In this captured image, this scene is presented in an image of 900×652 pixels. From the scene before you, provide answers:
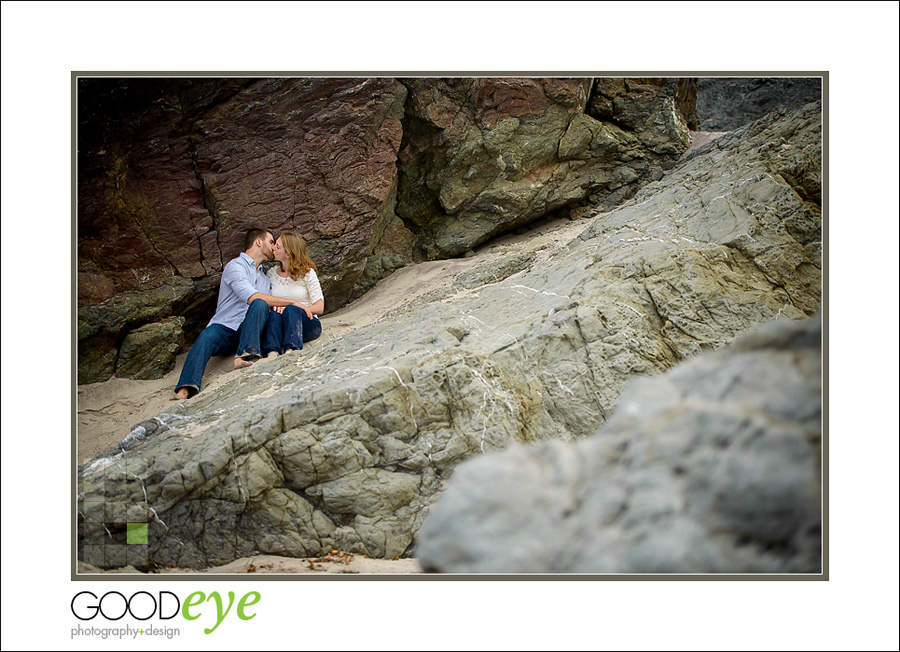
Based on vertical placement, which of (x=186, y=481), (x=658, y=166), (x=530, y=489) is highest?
(x=658, y=166)

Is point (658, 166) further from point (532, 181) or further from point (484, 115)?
point (484, 115)

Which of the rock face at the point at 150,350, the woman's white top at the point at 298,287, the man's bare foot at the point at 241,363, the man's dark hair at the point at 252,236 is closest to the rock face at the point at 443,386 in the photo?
the man's bare foot at the point at 241,363

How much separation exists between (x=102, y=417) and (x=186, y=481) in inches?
42.8

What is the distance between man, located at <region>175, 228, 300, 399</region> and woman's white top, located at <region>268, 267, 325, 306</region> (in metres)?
0.06

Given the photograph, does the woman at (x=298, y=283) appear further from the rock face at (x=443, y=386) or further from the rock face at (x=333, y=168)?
the rock face at (x=443, y=386)

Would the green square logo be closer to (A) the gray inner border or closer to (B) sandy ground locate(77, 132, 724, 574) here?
(B) sandy ground locate(77, 132, 724, 574)

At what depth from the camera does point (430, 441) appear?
3217 mm

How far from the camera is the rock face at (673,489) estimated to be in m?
1.50

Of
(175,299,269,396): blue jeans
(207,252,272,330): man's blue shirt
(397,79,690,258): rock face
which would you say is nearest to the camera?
(175,299,269,396): blue jeans

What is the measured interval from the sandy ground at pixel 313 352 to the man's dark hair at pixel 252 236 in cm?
77

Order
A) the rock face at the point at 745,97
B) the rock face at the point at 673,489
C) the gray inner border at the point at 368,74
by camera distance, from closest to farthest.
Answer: the rock face at the point at 673,489
the gray inner border at the point at 368,74
the rock face at the point at 745,97

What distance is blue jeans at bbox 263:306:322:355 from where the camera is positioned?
4289 millimetres

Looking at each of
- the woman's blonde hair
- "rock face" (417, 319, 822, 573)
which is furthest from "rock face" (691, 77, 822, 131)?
the woman's blonde hair

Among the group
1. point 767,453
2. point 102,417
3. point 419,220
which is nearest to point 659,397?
point 767,453
